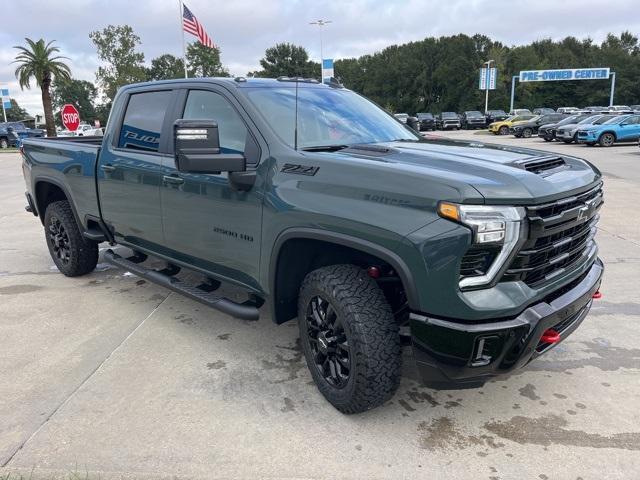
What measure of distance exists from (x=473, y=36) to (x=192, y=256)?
273 feet

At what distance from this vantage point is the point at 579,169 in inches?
117

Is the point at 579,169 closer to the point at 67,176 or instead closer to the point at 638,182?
the point at 67,176

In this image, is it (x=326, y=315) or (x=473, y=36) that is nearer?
(x=326, y=315)

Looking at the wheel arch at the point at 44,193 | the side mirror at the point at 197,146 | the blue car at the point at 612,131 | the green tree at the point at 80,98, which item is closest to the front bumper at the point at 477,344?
the side mirror at the point at 197,146

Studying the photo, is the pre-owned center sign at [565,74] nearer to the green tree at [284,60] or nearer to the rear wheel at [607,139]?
the green tree at [284,60]

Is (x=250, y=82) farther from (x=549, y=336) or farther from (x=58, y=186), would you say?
(x=58, y=186)

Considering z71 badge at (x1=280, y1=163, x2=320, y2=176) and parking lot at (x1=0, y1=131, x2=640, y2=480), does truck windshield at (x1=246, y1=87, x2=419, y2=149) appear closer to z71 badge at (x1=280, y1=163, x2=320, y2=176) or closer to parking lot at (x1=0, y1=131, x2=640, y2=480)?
z71 badge at (x1=280, y1=163, x2=320, y2=176)

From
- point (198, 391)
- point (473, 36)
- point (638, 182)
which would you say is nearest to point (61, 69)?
point (638, 182)

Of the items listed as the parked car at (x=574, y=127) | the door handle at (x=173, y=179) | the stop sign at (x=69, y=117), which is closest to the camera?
the door handle at (x=173, y=179)

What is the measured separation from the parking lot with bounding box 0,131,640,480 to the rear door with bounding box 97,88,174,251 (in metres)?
0.80

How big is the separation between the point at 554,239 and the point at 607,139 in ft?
78.5

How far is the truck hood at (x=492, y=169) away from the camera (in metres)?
2.39

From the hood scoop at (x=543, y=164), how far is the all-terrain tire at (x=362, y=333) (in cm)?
101

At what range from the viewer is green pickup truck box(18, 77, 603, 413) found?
2.37 meters
